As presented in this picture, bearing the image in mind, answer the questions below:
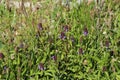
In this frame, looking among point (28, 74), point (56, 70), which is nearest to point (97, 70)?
point (56, 70)

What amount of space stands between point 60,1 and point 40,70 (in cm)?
129

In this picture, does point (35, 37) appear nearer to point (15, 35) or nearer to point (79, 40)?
point (15, 35)

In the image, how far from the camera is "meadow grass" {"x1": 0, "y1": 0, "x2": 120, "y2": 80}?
339cm

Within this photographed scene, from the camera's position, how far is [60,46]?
3.73m

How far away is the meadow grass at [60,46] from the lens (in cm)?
339

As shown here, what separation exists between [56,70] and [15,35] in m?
0.76

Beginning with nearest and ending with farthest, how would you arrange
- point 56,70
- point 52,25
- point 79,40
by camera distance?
point 56,70 < point 79,40 < point 52,25

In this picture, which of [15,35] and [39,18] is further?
[39,18]

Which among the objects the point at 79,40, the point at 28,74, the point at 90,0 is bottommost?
the point at 28,74

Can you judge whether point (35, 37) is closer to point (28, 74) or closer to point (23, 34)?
point (23, 34)

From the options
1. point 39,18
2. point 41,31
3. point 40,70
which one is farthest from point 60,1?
point 40,70

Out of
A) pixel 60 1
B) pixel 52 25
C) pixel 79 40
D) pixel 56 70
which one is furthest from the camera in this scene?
pixel 60 1

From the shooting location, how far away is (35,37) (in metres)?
3.75

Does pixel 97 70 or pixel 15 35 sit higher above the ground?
pixel 15 35
